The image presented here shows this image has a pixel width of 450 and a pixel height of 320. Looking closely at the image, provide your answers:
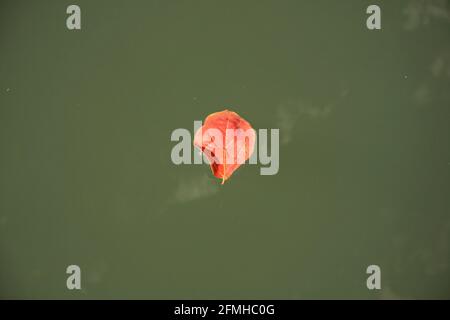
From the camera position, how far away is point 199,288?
171 inches

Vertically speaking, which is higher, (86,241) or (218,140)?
(218,140)

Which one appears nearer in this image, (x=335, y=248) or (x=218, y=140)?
(x=218, y=140)

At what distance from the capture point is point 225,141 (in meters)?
3.84

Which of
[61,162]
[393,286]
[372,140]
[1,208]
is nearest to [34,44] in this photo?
[61,162]

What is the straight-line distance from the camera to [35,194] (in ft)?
14.2

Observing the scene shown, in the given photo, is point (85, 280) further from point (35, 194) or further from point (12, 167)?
point (12, 167)

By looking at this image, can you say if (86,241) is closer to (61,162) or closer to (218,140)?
(61,162)

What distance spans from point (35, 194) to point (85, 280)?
2.87ft

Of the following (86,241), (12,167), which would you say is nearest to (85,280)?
(86,241)

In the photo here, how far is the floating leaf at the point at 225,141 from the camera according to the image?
3.90 meters

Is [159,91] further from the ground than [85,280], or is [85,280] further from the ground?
[159,91]

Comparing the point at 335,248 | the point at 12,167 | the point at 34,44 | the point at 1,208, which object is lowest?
the point at 335,248

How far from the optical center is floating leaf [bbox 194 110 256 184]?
390cm

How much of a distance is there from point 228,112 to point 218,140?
1.48 feet
